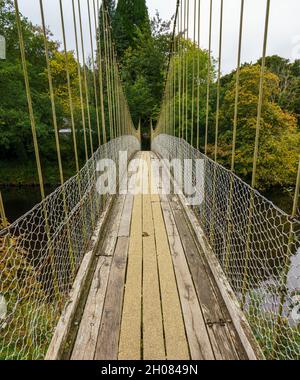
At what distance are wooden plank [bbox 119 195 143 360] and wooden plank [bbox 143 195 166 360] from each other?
0.08 feet

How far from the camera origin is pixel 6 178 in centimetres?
1142

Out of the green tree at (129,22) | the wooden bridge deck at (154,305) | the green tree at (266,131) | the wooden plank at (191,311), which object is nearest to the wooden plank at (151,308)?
the wooden bridge deck at (154,305)

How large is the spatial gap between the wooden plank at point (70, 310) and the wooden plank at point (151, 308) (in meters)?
0.30

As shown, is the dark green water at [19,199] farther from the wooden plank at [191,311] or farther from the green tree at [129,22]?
the green tree at [129,22]

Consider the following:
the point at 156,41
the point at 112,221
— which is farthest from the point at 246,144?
the point at 156,41

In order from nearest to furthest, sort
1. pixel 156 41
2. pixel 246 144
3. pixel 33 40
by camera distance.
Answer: pixel 246 144 < pixel 33 40 < pixel 156 41

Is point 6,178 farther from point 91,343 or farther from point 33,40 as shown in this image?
point 91,343

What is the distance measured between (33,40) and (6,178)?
5.73 meters

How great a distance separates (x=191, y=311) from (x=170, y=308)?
93mm

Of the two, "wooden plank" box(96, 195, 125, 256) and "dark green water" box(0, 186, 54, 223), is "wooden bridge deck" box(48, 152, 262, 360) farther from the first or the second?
"dark green water" box(0, 186, 54, 223)

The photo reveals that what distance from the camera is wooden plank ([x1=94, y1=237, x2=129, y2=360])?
37.5 inches

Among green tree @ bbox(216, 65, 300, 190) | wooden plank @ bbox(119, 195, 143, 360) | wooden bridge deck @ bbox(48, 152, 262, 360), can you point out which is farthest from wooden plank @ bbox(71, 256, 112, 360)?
green tree @ bbox(216, 65, 300, 190)

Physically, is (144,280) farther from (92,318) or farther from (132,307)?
(92,318)

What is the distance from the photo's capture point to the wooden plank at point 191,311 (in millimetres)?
957
